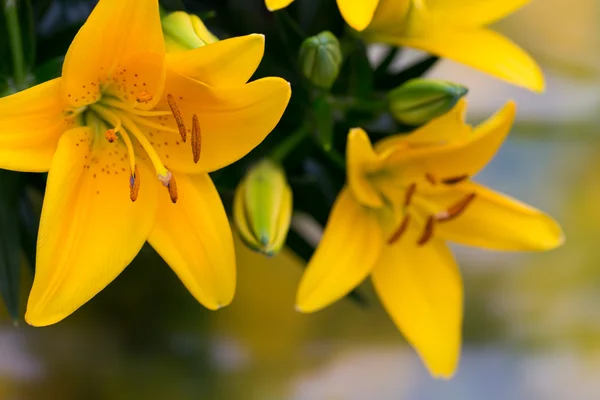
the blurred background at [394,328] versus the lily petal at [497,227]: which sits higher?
the lily petal at [497,227]

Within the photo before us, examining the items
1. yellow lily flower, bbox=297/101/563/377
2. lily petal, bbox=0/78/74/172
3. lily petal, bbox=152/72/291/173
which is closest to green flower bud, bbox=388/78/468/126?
yellow lily flower, bbox=297/101/563/377

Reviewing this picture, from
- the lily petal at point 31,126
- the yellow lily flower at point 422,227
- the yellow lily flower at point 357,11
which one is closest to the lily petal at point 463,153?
the yellow lily flower at point 422,227

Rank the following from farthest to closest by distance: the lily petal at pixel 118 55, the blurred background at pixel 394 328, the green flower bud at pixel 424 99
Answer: the blurred background at pixel 394 328 → the green flower bud at pixel 424 99 → the lily petal at pixel 118 55

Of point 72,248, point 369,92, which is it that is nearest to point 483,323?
point 369,92

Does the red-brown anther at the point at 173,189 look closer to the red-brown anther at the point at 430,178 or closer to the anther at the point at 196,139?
the anther at the point at 196,139

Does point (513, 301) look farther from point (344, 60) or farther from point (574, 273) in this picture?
point (344, 60)

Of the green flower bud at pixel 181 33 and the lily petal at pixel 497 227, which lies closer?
the green flower bud at pixel 181 33

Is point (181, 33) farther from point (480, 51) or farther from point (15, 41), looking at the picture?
point (480, 51)

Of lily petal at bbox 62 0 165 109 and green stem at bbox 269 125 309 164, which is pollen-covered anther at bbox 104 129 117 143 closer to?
lily petal at bbox 62 0 165 109
